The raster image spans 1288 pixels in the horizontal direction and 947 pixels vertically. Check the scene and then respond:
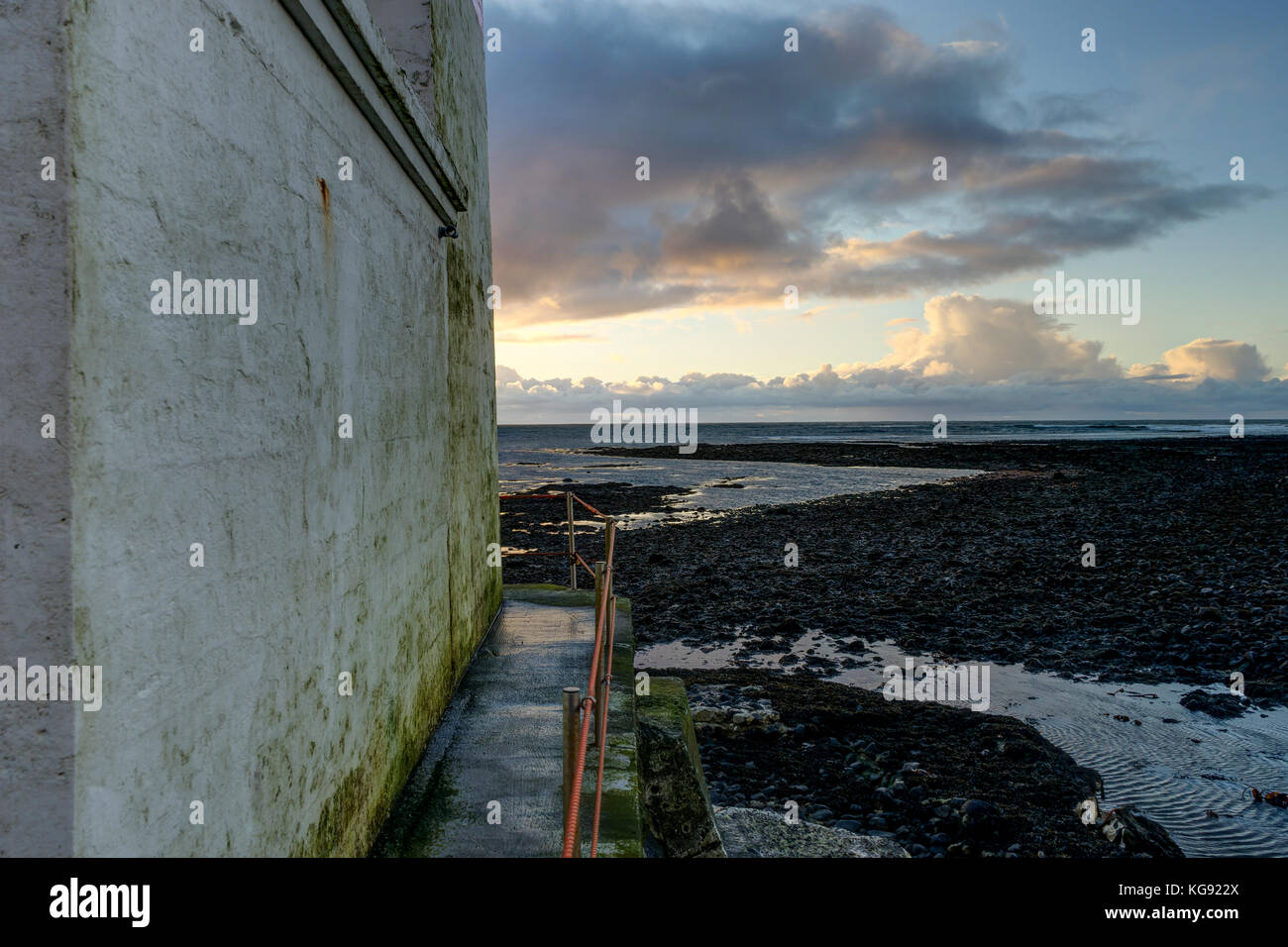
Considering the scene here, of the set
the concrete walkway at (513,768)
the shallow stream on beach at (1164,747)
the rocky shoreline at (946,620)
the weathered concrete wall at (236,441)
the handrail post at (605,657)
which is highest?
the weathered concrete wall at (236,441)

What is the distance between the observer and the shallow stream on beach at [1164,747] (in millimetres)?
5609

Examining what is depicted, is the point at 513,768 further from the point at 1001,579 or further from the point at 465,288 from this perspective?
the point at 1001,579

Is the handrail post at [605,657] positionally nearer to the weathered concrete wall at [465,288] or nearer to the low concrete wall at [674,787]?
the low concrete wall at [674,787]

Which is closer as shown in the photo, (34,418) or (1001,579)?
(34,418)

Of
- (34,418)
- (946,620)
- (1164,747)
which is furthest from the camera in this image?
(946,620)

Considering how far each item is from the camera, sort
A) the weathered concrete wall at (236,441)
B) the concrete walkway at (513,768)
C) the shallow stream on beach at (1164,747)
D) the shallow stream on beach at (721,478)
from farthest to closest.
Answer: the shallow stream on beach at (721,478) → the shallow stream on beach at (1164,747) → the concrete walkway at (513,768) → the weathered concrete wall at (236,441)

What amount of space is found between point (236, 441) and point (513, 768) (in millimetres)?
2992

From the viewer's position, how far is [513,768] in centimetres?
454

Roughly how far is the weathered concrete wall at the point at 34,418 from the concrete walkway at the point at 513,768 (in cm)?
230

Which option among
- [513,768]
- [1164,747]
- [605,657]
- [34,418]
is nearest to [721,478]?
[1164,747]

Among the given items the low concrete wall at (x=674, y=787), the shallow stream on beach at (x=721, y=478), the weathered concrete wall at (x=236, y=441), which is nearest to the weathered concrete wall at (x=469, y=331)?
the weathered concrete wall at (x=236, y=441)

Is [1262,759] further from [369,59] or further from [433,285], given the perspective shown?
[369,59]

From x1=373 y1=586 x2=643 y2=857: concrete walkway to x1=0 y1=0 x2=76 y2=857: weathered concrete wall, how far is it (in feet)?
7.56
